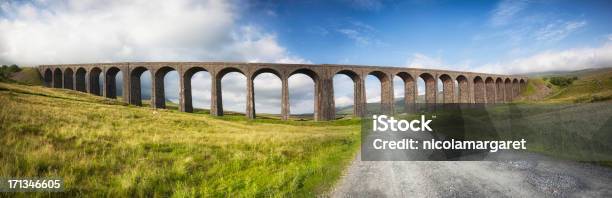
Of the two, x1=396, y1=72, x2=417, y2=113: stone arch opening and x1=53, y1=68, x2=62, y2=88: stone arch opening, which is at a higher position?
x1=53, y1=68, x2=62, y2=88: stone arch opening

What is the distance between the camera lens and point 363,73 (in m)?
57.2

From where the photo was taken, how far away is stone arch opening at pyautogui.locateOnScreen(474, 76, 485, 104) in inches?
2979

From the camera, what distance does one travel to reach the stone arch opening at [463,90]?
71.3 meters

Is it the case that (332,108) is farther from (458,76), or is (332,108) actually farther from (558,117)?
(558,117)

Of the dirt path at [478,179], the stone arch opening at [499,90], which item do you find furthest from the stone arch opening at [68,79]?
the stone arch opening at [499,90]

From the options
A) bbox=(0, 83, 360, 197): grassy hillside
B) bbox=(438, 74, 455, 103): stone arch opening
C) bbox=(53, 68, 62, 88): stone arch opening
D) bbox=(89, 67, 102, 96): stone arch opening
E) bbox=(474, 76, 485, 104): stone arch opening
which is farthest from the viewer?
bbox=(474, 76, 485, 104): stone arch opening

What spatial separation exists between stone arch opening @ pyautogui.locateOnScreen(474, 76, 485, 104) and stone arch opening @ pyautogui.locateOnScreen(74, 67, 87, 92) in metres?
92.0

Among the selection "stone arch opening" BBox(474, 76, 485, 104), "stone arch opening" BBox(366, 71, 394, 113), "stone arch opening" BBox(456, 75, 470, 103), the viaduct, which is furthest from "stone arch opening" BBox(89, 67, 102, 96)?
"stone arch opening" BBox(474, 76, 485, 104)

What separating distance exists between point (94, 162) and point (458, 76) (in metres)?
75.8

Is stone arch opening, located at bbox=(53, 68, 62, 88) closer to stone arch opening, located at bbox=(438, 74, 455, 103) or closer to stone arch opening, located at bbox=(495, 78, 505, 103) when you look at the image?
stone arch opening, located at bbox=(438, 74, 455, 103)

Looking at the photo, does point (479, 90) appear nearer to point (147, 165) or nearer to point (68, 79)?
point (147, 165)

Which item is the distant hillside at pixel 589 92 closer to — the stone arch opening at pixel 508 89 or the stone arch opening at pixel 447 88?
the stone arch opening at pixel 508 89

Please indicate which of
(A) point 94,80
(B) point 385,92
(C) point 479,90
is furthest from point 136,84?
(C) point 479,90

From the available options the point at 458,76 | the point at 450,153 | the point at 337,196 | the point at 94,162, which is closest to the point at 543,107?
the point at 450,153
